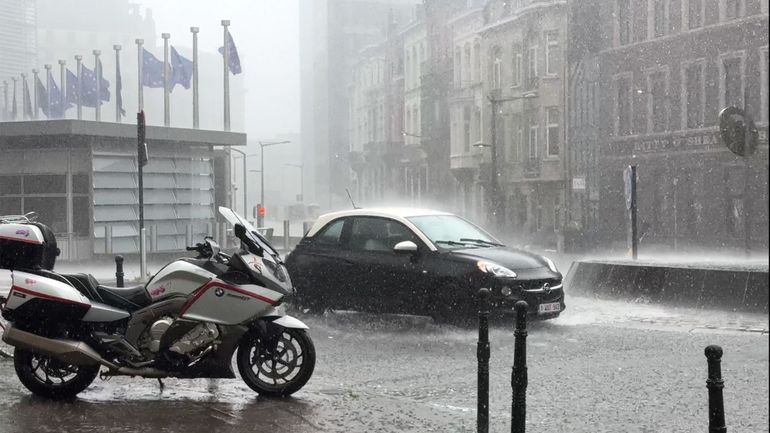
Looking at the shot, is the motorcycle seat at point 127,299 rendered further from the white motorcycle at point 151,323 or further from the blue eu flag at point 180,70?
the blue eu flag at point 180,70

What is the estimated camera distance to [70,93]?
148 ft

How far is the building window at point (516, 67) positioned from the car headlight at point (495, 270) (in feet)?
140

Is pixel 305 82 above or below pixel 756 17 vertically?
above

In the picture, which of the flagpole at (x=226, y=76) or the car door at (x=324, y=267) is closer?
the car door at (x=324, y=267)

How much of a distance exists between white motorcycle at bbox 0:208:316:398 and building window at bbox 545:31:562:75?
43574 millimetres

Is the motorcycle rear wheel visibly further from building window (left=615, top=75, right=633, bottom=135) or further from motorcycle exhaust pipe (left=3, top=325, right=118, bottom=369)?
building window (left=615, top=75, right=633, bottom=135)

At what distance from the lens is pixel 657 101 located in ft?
140

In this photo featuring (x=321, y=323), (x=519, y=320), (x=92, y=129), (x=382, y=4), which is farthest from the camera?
(x=382, y=4)

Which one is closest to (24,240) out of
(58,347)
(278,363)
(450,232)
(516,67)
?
(58,347)

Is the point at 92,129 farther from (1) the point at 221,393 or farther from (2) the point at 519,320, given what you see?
(2) the point at 519,320

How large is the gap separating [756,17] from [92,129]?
22070 mm

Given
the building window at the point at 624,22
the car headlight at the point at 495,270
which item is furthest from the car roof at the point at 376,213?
the building window at the point at 624,22

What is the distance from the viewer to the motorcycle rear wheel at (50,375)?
302 inches

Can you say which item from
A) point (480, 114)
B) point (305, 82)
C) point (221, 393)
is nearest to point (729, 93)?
point (480, 114)
